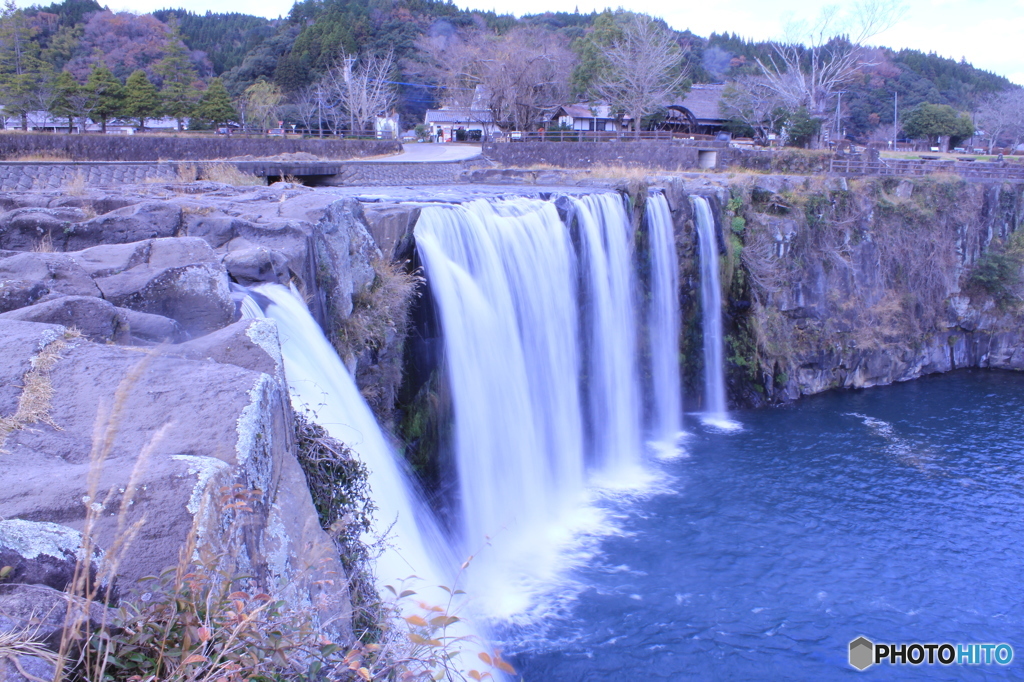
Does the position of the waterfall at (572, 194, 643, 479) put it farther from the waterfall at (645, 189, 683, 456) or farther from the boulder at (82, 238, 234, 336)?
the boulder at (82, 238, 234, 336)

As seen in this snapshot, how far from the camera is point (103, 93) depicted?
28609 mm

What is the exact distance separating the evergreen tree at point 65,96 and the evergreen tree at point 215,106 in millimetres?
5692

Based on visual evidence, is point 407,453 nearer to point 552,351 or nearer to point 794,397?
point 552,351

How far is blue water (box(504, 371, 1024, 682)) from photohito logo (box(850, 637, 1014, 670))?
116 millimetres

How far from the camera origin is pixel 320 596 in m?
3.45

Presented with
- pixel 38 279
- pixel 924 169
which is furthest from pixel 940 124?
pixel 38 279

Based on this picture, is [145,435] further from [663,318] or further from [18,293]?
[663,318]

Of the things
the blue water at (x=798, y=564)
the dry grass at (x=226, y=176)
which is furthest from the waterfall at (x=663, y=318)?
the dry grass at (x=226, y=176)

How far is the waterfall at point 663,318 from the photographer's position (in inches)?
690

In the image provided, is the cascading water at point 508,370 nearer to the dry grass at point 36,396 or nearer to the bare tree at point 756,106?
the dry grass at point 36,396

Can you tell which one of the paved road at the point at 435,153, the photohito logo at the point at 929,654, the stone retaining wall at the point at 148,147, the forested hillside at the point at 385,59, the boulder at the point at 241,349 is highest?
the forested hillside at the point at 385,59

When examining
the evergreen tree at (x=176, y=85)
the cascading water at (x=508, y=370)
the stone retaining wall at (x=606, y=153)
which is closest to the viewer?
the cascading water at (x=508, y=370)

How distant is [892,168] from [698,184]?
9.91 m

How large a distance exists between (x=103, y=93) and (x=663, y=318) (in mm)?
25570
